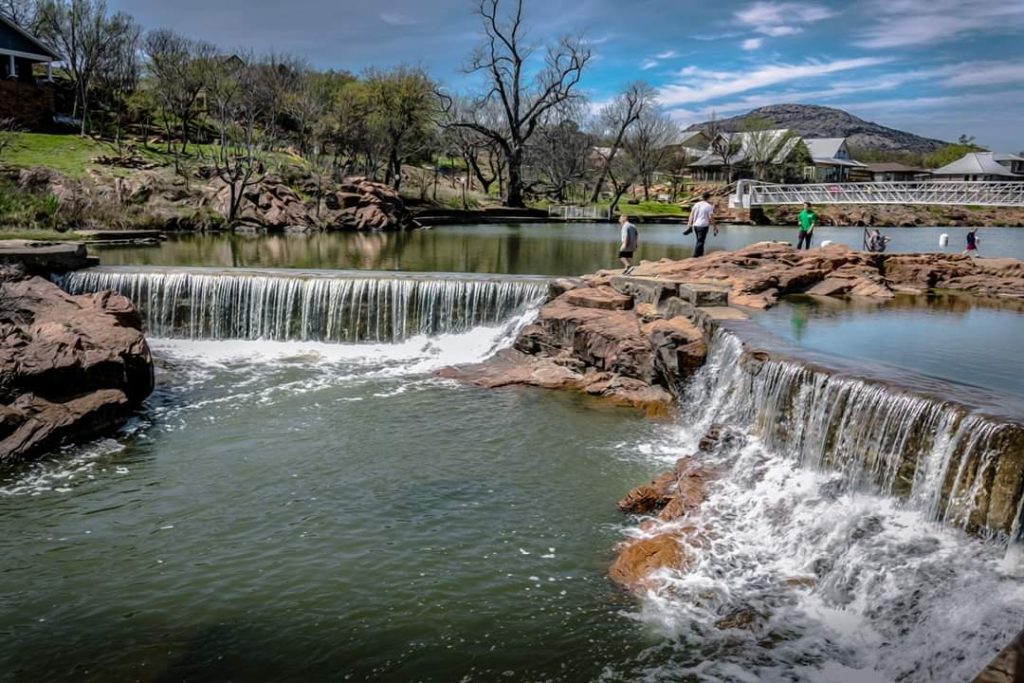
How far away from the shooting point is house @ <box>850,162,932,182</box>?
367ft

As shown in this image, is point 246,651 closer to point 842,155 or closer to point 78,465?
point 78,465

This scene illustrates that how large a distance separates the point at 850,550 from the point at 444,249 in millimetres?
26657

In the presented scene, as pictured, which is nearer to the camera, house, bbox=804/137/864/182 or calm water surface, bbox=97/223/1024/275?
calm water surface, bbox=97/223/1024/275

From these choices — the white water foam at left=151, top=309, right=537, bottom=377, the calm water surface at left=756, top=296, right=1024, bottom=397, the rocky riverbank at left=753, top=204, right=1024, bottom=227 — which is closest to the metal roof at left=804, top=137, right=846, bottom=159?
the rocky riverbank at left=753, top=204, right=1024, bottom=227

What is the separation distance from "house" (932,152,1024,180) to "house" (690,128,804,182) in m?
24.7

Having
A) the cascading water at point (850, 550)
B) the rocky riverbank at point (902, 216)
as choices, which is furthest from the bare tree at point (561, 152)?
the cascading water at point (850, 550)

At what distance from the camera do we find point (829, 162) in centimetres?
10506

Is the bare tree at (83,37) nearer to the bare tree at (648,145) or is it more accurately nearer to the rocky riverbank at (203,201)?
the rocky riverbank at (203,201)

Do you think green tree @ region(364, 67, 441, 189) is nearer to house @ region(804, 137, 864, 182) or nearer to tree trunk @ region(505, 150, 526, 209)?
tree trunk @ region(505, 150, 526, 209)

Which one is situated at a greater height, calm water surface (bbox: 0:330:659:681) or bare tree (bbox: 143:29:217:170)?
bare tree (bbox: 143:29:217:170)

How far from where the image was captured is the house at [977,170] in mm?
102625

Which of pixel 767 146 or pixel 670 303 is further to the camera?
pixel 767 146

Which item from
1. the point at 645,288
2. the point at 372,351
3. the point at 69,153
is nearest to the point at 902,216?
the point at 645,288

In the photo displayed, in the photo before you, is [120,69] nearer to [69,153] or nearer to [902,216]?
[69,153]
